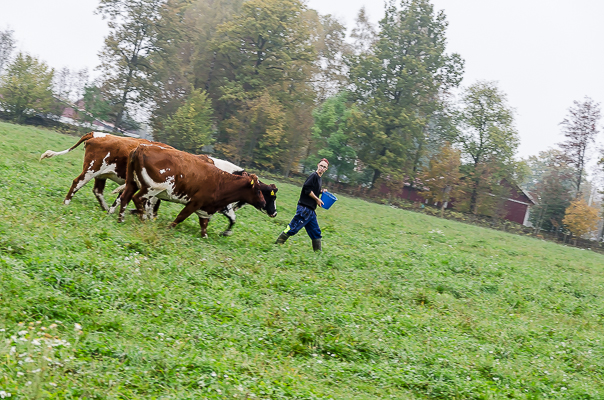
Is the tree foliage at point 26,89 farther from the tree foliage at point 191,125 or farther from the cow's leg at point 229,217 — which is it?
the cow's leg at point 229,217

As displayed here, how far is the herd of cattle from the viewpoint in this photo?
10.1 metres

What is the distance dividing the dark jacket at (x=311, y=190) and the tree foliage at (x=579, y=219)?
4281 cm

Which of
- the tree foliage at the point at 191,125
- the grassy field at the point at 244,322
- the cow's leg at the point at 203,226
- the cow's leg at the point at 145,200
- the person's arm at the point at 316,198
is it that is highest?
the tree foliage at the point at 191,125

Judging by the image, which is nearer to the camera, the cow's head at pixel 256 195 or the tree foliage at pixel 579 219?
the cow's head at pixel 256 195

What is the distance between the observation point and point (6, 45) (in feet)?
278

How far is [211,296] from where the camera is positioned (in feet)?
23.3

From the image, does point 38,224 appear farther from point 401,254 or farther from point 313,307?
point 401,254

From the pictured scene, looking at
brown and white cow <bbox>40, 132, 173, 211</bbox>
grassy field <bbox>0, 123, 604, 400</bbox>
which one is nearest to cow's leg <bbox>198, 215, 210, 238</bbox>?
grassy field <bbox>0, 123, 604, 400</bbox>

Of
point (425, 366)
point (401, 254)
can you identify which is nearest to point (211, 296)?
point (425, 366)

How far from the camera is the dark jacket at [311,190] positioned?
1124 centimetres

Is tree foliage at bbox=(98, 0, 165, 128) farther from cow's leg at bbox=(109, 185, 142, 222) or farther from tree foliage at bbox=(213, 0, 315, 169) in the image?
cow's leg at bbox=(109, 185, 142, 222)

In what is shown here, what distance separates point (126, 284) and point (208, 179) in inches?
182

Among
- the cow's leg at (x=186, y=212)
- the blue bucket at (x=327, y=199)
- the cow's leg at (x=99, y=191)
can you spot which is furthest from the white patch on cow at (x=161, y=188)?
the blue bucket at (x=327, y=199)

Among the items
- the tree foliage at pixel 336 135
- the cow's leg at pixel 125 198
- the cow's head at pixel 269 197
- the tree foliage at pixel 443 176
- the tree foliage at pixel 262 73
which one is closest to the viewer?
the cow's leg at pixel 125 198
